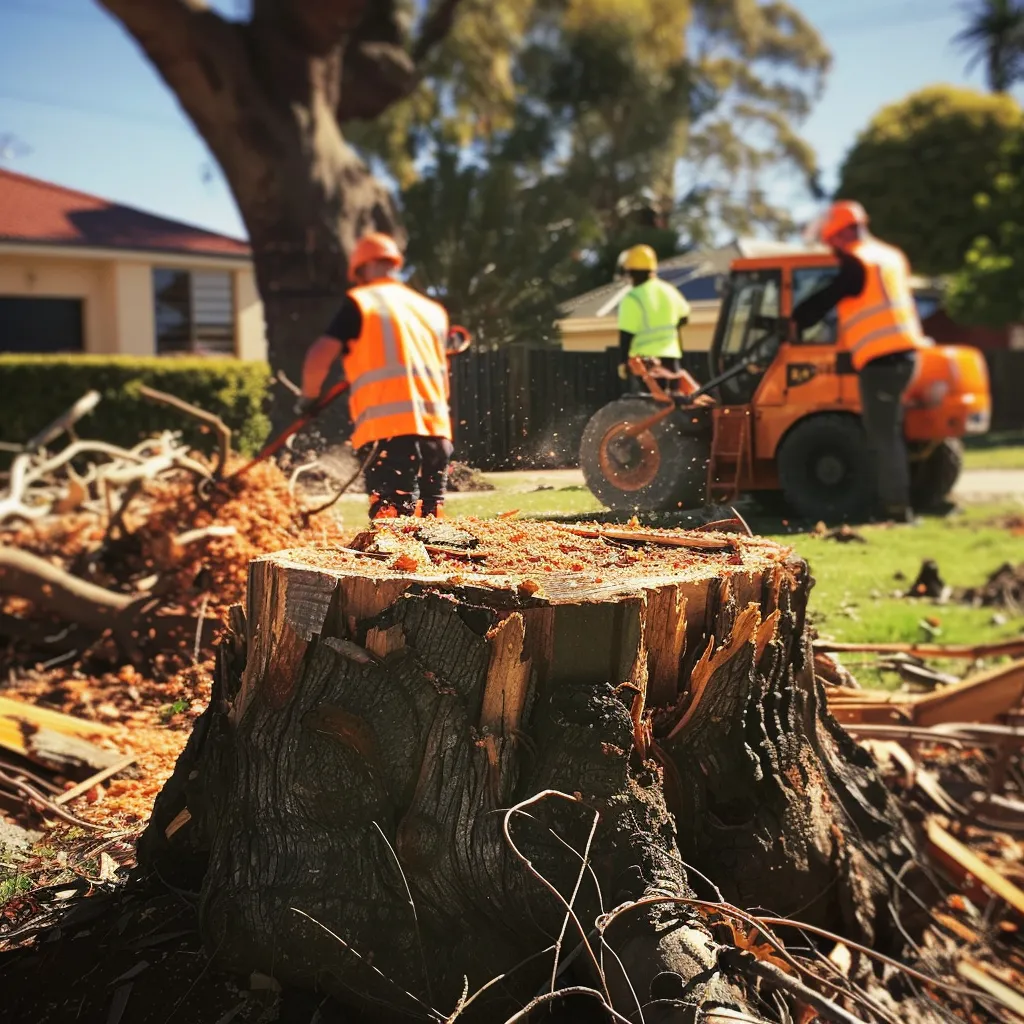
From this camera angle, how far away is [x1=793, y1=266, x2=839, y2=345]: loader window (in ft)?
27.5

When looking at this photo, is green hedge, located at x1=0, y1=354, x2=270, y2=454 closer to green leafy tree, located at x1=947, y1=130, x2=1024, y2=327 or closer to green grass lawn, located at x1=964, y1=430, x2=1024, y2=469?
green grass lawn, located at x1=964, y1=430, x2=1024, y2=469

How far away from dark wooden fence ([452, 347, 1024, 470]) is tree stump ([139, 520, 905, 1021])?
814 mm

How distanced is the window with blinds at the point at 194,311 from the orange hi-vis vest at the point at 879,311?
14.6 meters

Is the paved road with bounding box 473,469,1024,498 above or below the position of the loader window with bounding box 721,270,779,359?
below

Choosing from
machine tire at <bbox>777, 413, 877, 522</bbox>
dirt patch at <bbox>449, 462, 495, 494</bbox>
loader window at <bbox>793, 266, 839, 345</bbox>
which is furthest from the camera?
loader window at <bbox>793, 266, 839, 345</bbox>

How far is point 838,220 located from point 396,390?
14.5ft

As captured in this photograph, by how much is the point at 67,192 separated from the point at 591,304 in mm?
20489

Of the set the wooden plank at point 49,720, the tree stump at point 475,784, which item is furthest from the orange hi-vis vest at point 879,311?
the wooden plank at point 49,720

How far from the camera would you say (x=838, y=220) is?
23.8 feet

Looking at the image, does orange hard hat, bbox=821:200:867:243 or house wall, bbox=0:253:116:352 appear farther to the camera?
house wall, bbox=0:253:116:352

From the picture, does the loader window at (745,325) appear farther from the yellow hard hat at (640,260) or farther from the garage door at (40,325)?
the garage door at (40,325)

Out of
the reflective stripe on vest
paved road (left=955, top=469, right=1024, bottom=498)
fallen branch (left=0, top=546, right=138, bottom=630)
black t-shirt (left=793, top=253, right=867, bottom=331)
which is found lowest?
fallen branch (left=0, top=546, right=138, bottom=630)

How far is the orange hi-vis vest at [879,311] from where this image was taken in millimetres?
7195

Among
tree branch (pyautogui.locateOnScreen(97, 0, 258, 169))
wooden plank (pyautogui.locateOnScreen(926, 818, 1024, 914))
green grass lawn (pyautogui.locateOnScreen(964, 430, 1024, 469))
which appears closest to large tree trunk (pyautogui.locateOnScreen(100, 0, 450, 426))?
tree branch (pyautogui.locateOnScreen(97, 0, 258, 169))
